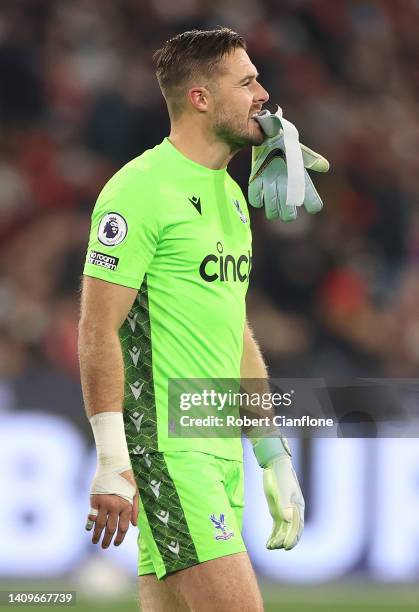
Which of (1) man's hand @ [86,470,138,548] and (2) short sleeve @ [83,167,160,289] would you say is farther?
(2) short sleeve @ [83,167,160,289]

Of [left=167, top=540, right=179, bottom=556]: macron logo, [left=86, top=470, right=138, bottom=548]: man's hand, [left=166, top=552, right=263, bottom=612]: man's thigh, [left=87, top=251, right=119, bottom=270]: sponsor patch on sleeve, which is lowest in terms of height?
[left=166, top=552, right=263, bottom=612]: man's thigh

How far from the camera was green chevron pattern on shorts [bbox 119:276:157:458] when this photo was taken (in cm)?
335

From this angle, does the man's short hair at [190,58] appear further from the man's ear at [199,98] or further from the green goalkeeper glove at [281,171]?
the green goalkeeper glove at [281,171]

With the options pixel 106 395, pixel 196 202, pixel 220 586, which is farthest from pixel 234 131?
pixel 220 586

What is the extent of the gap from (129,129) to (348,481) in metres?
3.83

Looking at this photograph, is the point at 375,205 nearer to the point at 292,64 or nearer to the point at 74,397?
the point at 292,64

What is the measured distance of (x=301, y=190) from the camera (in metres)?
3.59

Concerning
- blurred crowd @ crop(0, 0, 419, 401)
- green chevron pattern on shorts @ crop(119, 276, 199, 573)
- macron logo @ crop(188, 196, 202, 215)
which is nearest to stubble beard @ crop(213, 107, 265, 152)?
macron logo @ crop(188, 196, 202, 215)

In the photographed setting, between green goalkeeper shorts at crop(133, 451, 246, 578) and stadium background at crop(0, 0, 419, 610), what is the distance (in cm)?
300

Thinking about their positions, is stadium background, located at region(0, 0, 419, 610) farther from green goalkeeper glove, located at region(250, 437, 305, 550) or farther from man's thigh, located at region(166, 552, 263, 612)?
man's thigh, located at region(166, 552, 263, 612)

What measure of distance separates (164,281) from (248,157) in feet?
18.6

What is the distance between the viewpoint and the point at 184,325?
339 cm

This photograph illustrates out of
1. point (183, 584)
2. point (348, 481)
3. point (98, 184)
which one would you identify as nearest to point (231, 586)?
point (183, 584)

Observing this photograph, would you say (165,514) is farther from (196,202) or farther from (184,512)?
(196,202)
